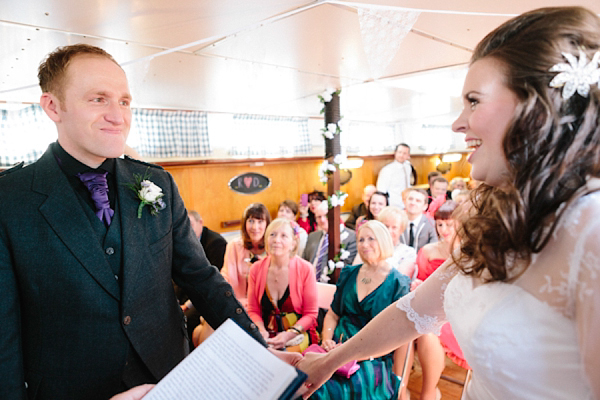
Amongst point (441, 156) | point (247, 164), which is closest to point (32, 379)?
point (247, 164)

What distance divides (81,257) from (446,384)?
3.44 metres

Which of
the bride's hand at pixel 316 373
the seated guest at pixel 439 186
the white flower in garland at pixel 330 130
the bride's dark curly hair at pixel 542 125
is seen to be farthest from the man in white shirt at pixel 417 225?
the bride's dark curly hair at pixel 542 125

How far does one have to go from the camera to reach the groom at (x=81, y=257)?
128cm

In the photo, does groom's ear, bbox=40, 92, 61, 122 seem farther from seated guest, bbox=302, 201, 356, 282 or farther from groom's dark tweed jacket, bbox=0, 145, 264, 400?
seated guest, bbox=302, 201, 356, 282

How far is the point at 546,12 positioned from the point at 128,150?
9.39 feet

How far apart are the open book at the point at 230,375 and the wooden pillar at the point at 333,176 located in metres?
3.67

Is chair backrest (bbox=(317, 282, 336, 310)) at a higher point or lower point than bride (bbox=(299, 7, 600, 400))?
lower

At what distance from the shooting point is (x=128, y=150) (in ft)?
9.60

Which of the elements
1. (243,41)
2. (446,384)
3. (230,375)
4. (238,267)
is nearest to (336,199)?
(238,267)

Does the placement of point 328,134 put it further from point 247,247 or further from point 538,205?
point 538,205

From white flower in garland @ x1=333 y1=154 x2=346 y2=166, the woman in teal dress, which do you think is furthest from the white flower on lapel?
white flower in garland @ x1=333 y1=154 x2=346 y2=166

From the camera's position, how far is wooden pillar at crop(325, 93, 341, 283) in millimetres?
4543

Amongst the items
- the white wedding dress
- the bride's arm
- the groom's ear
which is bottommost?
the bride's arm

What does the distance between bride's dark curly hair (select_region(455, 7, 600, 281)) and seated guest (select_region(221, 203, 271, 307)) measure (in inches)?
137
